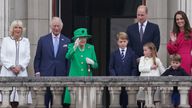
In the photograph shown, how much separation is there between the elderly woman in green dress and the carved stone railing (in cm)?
57

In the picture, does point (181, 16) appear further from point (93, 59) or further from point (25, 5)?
point (25, 5)

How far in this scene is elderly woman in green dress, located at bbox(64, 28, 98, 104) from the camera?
1866cm

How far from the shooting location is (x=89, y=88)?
720 inches

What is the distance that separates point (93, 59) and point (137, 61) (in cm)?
82

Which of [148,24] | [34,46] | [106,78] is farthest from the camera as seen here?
[34,46]

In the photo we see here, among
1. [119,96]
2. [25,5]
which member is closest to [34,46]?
[25,5]

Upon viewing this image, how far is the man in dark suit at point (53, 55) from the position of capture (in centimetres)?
1894

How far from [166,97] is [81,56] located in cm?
182

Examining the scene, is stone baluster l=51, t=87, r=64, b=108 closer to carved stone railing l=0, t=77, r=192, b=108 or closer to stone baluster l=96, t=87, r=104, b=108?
carved stone railing l=0, t=77, r=192, b=108

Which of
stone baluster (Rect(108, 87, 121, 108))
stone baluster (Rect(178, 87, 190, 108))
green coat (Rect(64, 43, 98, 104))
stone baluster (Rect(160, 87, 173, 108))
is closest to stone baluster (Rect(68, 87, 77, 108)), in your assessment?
green coat (Rect(64, 43, 98, 104))

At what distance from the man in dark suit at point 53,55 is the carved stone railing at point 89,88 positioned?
0.79m

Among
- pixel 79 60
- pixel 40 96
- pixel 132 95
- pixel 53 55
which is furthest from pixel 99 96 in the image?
pixel 53 55

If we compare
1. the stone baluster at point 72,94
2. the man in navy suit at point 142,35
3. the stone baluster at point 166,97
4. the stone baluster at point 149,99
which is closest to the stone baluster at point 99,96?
the stone baluster at point 72,94

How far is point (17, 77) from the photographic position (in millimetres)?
18219
